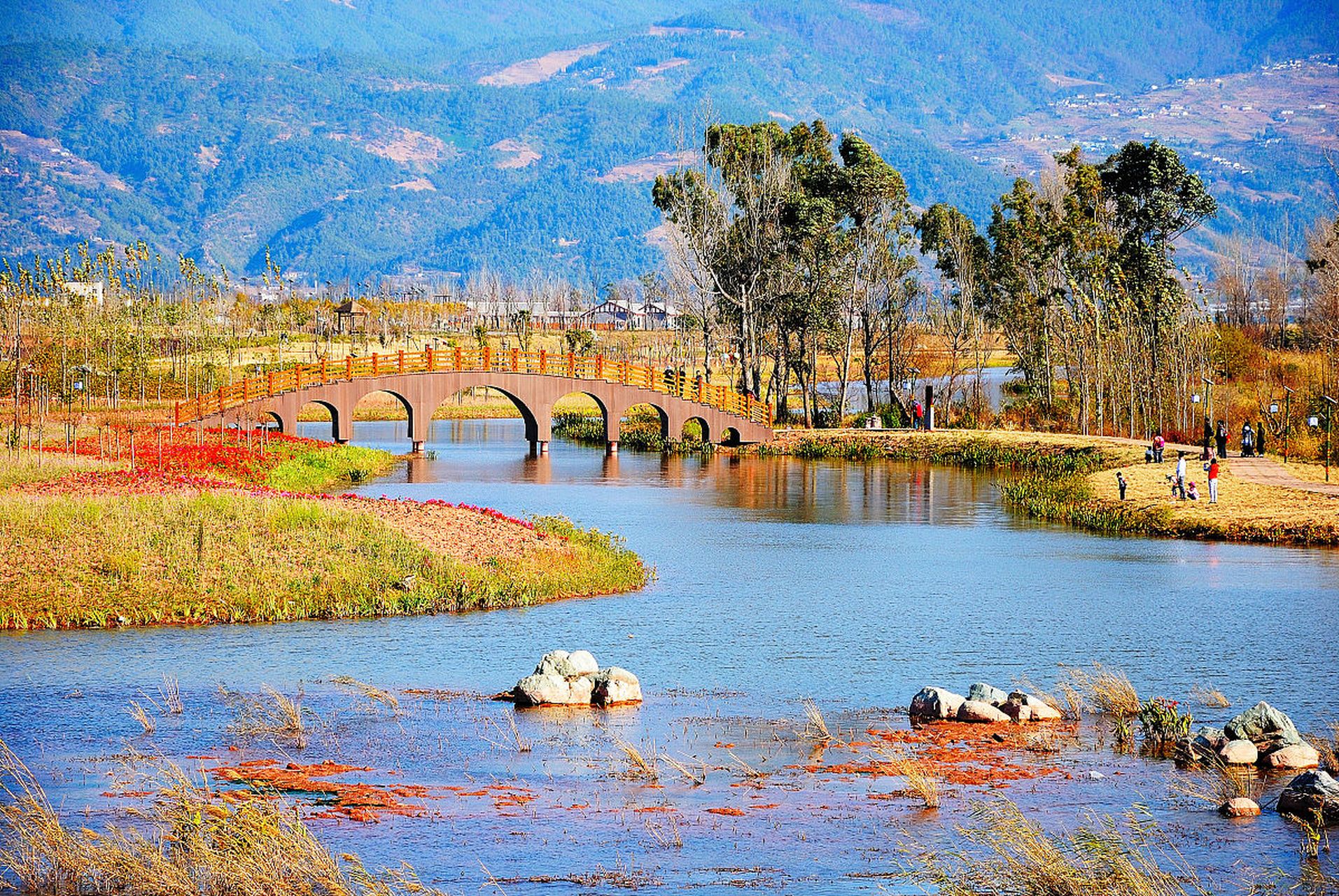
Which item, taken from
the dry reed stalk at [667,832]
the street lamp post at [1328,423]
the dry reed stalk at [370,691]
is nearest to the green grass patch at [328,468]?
the dry reed stalk at [370,691]

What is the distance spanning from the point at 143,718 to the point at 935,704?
1057 centimetres

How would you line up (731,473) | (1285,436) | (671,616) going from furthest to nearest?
(731,473)
(1285,436)
(671,616)

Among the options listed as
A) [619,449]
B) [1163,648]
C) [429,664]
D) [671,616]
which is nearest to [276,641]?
[429,664]

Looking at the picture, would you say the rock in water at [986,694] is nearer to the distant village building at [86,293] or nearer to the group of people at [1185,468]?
the group of people at [1185,468]

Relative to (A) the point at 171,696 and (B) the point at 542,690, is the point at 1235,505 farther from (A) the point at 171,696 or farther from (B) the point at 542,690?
(A) the point at 171,696

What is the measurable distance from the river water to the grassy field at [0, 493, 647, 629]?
858 millimetres

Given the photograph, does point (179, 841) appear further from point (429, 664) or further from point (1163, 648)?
point (1163, 648)

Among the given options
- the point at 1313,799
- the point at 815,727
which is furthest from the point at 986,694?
the point at 1313,799

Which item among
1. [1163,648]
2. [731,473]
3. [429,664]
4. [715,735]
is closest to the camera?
[715,735]

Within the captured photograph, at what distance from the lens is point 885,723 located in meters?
20.1

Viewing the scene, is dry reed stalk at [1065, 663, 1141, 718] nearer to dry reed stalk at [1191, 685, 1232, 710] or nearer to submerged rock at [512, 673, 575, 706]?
dry reed stalk at [1191, 685, 1232, 710]

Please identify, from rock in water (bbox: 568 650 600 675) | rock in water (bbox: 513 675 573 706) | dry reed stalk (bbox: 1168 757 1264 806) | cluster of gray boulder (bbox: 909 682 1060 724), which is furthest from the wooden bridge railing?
dry reed stalk (bbox: 1168 757 1264 806)

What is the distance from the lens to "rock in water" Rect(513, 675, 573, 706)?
21.0 metres

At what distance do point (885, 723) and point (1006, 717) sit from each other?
168 cm
